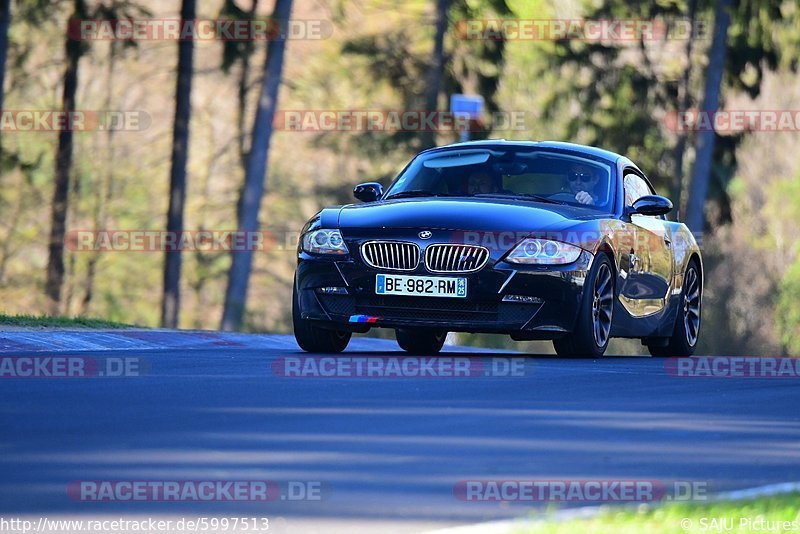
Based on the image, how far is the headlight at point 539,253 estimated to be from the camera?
472 inches

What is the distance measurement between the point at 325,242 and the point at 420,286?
82 cm

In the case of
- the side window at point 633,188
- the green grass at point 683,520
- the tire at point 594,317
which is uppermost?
the side window at point 633,188

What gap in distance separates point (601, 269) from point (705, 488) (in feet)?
21.6

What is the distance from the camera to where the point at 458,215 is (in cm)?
1219

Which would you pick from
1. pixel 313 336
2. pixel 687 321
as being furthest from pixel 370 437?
pixel 687 321

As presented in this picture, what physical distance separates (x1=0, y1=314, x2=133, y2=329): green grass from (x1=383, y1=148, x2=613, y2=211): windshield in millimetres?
3473

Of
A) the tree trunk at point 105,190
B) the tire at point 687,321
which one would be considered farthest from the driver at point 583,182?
the tree trunk at point 105,190

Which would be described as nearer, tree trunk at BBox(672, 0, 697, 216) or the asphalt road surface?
the asphalt road surface

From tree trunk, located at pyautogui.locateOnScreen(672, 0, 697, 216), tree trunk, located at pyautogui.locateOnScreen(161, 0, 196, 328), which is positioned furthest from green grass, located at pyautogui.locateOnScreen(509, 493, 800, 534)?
tree trunk, located at pyautogui.locateOnScreen(672, 0, 697, 216)

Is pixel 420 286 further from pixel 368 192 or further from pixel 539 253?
pixel 368 192

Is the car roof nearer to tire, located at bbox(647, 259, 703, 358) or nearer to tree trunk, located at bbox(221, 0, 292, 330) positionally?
tire, located at bbox(647, 259, 703, 358)

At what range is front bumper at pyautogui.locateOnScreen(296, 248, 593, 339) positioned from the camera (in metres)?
12.0

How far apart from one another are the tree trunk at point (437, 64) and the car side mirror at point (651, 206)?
25467 mm

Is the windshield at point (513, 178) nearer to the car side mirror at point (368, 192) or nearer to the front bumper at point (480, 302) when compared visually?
the car side mirror at point (368, 192)
